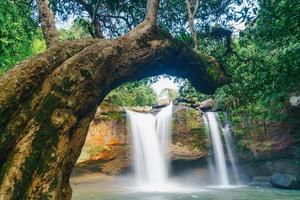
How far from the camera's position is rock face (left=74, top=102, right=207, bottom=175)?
18.7 meters

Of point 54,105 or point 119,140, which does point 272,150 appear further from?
point 54,105

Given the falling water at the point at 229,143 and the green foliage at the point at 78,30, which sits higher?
the green foliage at the point at 78,30

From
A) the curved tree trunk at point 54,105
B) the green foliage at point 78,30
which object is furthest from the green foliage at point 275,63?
the green foliage at point 78,30

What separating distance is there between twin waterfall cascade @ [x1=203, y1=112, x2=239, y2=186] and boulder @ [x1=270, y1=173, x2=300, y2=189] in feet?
10.5

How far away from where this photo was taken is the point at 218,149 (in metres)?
20.3

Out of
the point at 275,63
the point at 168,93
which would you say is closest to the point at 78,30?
the point at 168,93

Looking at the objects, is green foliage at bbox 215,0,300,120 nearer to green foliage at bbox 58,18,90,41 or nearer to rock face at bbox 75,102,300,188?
green foliage at bbox 58,18,90,41

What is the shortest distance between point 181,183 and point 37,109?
59.3 ft

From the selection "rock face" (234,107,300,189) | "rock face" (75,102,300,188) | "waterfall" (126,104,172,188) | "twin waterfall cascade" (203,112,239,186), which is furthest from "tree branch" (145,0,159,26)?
"twin waterfall cascade" (203,112,239,186)

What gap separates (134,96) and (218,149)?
49.0ft

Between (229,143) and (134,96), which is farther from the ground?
(134,96)

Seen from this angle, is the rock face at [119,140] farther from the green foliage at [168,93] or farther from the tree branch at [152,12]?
the green foliage at [168,93]

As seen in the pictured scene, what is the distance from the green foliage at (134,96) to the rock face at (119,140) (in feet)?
17.0

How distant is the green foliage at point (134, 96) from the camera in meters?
27.1
